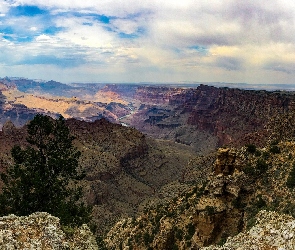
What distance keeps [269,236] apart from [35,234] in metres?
13.4

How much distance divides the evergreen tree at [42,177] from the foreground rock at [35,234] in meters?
8.88

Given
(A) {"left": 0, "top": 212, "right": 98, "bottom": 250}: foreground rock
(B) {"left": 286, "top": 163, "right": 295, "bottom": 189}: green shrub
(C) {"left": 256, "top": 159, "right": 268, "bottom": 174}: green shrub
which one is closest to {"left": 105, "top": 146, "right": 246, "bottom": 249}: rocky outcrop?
(C) {"left": 256, "top": 159, "right": 268, "bottom": 174}: green shrub

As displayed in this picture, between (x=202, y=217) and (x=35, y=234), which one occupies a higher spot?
(x=35, y=234)

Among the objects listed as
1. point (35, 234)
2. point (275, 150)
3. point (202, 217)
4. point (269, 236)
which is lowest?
point (202, 217)

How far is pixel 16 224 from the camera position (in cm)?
1919

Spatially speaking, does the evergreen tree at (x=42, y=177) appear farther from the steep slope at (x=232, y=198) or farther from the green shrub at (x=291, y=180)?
the green shrub at (x=291, y=180)

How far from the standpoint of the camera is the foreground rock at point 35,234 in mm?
17922

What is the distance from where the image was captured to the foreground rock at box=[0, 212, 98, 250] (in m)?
17.9

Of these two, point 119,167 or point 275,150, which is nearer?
point 275,150

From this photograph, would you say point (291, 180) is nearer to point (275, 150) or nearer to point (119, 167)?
point (275, 150)

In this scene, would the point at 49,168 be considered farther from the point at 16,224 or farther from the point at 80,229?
→ the point at 16,224

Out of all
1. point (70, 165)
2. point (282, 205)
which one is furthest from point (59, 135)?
point (282, 205)

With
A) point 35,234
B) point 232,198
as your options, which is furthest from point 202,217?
point 35,234

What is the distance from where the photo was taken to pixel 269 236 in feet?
57.1
